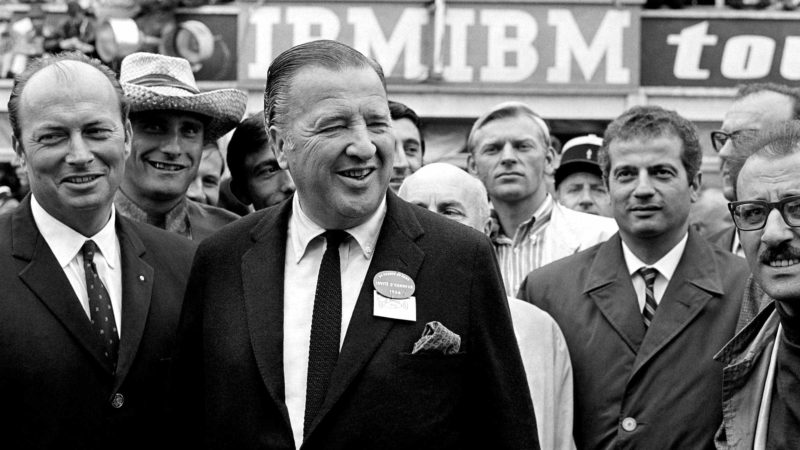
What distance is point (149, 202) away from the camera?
5.29 m

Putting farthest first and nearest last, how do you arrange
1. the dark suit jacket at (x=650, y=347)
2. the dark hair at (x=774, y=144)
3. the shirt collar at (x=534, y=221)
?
the shirt collar at (x=534, y=221) → the dark suit jacket at (x=650, y=347) → the dark hair at (x=774, y=144)

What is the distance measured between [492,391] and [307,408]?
0.49 metres

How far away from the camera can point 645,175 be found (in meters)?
4.92

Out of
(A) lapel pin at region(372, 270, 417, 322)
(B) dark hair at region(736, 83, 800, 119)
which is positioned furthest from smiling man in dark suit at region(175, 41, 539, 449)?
(B) dark hair at region(736, 83, 800, 119)

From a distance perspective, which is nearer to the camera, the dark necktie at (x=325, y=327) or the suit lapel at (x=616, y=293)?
the dark necktie at (x=325, y=327)

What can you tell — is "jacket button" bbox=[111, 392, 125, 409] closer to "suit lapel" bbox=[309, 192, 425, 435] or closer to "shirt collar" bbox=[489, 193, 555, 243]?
"suit lapel" bbox=[309, 192, 425, 435]

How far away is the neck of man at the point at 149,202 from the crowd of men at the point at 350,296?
0.5 inches

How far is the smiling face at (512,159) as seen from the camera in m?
6.21

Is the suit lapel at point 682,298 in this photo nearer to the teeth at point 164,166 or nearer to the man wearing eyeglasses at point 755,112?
the man wearing eyeglasses at point 755,112

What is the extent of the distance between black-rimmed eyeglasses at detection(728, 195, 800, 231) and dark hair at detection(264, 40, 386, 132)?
3.87ft

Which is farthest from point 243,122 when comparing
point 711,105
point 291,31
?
point 711,105

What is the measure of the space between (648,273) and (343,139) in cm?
176

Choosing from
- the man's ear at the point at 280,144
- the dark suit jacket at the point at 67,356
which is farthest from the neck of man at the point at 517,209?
the man's ear at the point at 280,144

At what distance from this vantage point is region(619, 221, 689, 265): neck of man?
4.87 meters
